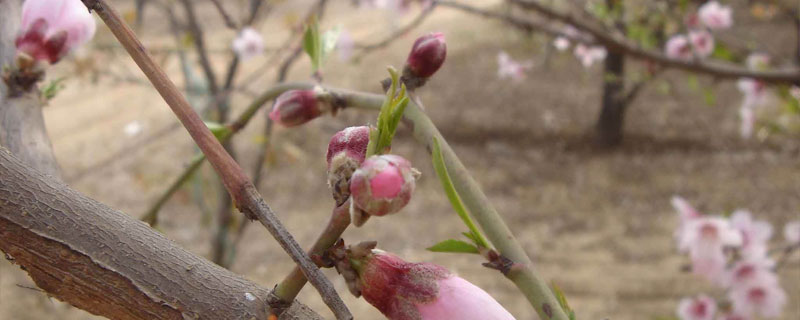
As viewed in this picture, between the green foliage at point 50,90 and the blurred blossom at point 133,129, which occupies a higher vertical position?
the blurred blossom at point 133,129

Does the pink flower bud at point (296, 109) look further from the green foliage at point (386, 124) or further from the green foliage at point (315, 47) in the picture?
the green foliage at point (386, 124)

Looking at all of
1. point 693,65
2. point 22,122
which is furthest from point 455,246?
point 693,65

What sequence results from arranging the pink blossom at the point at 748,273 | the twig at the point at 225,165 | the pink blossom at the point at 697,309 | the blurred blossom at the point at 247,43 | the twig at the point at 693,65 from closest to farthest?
the twig at the point at 225,165
the twig at the point at 693,65
the pink blossom at the point at 748,273
the pink blossom at the point at 697,309
the blurred blossom at the point at 247,43

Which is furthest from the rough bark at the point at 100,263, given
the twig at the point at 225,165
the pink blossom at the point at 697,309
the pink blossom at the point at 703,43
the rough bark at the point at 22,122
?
the pink blossom at the point at 703,43

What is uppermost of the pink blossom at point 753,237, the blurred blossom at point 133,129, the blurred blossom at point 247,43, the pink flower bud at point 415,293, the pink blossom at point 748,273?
the blurred blossom at point 133,129

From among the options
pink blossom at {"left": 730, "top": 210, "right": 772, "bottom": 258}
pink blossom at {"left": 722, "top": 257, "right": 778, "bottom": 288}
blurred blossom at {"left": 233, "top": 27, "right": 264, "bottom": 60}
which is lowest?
pink blossom at {"left": 722, "top": 257, "right": 778, "bottom": 288}

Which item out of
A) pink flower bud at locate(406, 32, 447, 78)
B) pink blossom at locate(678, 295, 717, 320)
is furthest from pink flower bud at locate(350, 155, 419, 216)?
pink blossom at locate(678, 295, 717, 320)

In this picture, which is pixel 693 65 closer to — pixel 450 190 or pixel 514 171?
pixel 450 190

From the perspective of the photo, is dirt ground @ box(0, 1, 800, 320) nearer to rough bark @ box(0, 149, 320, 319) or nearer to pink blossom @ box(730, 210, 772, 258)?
pink blossom @ box(730, 210, 772, 258)
